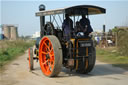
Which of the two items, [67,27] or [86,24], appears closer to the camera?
[67,27]

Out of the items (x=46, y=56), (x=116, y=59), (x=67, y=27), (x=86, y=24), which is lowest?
(x=116, y=59)

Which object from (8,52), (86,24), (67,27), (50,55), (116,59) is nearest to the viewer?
(50,55)

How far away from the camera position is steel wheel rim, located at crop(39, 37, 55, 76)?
8.63 m

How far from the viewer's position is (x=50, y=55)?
8641 mm

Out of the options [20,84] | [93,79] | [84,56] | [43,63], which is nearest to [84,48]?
[84,56]

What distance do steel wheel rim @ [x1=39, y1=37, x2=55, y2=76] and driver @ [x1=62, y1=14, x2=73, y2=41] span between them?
696 mm

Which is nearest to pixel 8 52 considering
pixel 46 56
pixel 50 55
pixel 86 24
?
pixel 46 56

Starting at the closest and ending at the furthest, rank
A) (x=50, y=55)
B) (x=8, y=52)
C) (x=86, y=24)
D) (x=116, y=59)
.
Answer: (x=50, y=55)
(x=86, y=24)
(x=116, y=59)
(x=8, y=52)

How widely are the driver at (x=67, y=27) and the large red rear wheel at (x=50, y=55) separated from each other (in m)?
0.54

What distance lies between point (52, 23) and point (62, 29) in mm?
699

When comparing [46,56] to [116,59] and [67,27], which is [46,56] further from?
[116,59]

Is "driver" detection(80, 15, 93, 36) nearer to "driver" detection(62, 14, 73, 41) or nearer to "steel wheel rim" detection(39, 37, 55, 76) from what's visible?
"driver" detection(62, 14, 73, 41)

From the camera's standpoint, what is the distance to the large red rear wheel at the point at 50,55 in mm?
8078

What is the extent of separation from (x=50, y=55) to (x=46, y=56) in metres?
0.57
